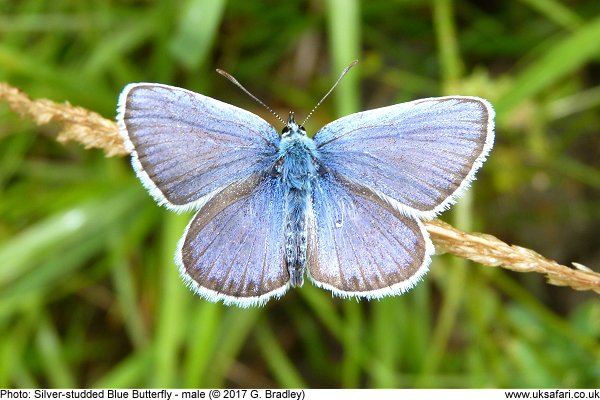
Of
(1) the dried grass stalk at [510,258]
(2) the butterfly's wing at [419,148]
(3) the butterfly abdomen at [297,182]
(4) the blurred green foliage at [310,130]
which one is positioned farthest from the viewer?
(4) the blurred green foliage at [310,130]

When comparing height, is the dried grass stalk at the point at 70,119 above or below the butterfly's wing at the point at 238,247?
above

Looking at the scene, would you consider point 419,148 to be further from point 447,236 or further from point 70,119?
point 70,119

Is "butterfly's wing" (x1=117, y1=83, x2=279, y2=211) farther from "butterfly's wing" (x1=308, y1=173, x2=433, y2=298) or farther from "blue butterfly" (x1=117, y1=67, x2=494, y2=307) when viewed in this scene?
"butterfly's wing" (x1=308, y1=173, x2=433, y2=298)

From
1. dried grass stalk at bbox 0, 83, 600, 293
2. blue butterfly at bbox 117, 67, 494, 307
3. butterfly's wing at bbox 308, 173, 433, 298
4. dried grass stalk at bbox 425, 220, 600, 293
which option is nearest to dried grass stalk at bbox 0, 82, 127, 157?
dried grass stalk at bbox 0, 83, 600, 293

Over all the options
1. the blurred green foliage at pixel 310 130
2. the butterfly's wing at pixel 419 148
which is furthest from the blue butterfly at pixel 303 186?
the blurred green foliage at pixel 310 130

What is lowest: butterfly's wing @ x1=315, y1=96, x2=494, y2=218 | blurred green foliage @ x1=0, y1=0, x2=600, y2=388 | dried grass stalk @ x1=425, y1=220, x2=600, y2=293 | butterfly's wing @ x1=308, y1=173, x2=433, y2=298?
dried grass stalk @ x1=425, y1=220, x2=600, y2=293

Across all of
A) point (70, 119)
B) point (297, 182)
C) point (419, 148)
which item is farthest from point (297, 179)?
point (70, 119)

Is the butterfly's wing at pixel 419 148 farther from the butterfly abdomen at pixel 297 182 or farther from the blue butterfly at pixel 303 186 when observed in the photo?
the butterfly abdomen at pixel 297 182
